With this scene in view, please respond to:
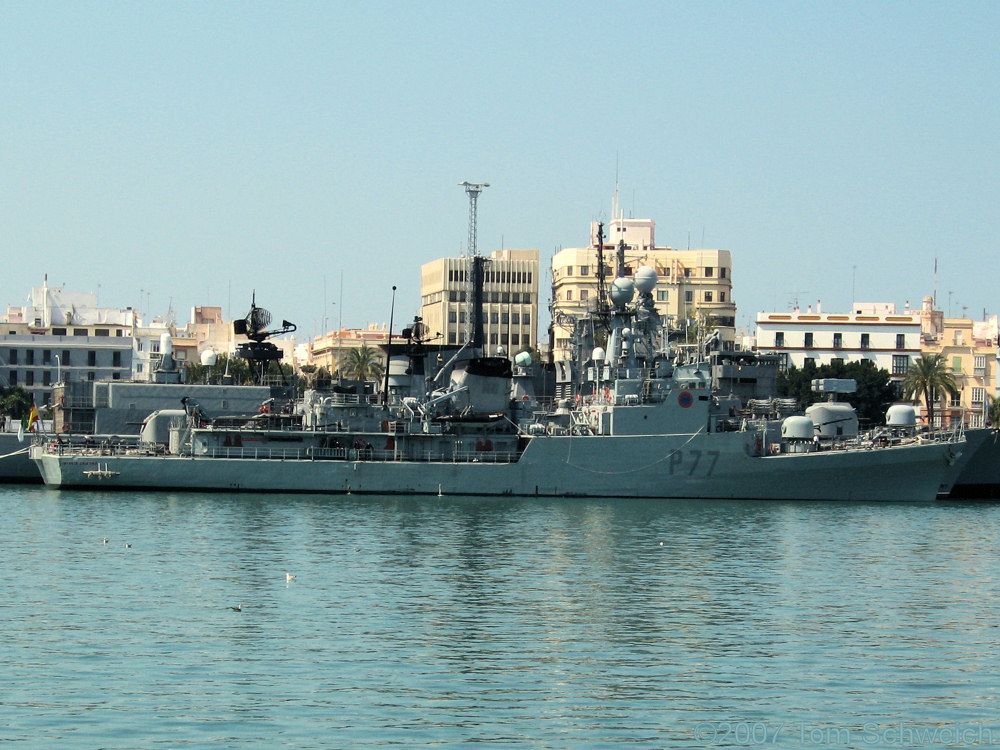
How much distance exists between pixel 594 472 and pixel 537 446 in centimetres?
240

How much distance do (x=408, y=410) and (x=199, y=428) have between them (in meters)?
8.15

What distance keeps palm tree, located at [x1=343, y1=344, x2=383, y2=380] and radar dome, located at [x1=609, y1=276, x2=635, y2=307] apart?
44767 millimetres

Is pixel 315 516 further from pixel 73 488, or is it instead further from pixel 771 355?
pixel 771 355

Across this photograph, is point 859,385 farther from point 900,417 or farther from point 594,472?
point 594,472

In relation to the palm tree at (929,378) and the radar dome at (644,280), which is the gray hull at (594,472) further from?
the palm tree at (929,378)

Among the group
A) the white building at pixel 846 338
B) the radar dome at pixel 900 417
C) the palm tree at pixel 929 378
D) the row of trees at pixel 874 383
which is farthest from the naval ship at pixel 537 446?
the white building at pixel 846 338

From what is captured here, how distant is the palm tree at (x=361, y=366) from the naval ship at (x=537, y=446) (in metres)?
43.6

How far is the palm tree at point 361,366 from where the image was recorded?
102863 mm

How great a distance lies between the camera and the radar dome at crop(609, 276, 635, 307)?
56781mm

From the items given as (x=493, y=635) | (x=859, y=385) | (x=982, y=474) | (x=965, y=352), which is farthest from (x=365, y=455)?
(x=965, y=352)

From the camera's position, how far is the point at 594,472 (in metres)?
54.1

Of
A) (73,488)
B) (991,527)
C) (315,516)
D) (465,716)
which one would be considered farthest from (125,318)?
(465,716)

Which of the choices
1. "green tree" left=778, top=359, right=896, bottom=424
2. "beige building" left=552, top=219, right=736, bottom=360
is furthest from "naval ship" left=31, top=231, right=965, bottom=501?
"beige building" left=552, top=219, right=736, bottom=360

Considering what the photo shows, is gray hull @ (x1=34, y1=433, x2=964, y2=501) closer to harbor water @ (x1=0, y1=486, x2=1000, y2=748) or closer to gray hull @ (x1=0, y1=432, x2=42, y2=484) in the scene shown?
gray hull @ (x1=0, y1=432, x2=42, y2=484)
